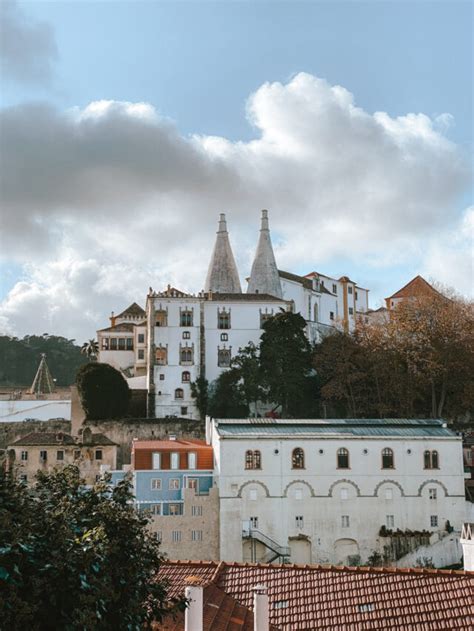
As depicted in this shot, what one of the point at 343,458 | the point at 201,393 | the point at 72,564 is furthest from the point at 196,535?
the point at 72,564

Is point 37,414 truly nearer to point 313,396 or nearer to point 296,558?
point 313,396

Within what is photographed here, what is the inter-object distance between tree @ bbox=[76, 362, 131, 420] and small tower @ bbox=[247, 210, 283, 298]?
18375 millimetres

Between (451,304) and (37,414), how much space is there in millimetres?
31816

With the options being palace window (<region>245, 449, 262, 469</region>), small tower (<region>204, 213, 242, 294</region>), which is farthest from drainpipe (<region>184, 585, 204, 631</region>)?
small tower (<region>204, 213, 242, 294</region>)

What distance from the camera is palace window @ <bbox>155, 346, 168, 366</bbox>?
195 ft

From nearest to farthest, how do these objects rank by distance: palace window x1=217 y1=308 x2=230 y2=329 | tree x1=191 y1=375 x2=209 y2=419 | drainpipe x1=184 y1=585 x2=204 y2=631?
drainpipe x1=184 y1=585 x2=204 y2=631, tree x1=191 y1=375 x2=209 y2=419, palace window x1=217 y1=308 x2=230 y2=329

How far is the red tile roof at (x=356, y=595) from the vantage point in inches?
745

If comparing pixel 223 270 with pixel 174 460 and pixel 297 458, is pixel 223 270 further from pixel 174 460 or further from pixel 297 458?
pixel 297 458

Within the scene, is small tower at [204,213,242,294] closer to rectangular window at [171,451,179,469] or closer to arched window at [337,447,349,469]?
rectangular window at [171,451,179,469]

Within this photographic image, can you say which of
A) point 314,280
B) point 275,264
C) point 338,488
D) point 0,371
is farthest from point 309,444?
point 0,371

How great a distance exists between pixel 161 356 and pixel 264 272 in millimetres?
15610

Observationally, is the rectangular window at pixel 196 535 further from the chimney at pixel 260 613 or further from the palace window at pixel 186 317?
the chimney at pixel 260 613

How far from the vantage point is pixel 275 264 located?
7206cm

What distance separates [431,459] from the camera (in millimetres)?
42375
